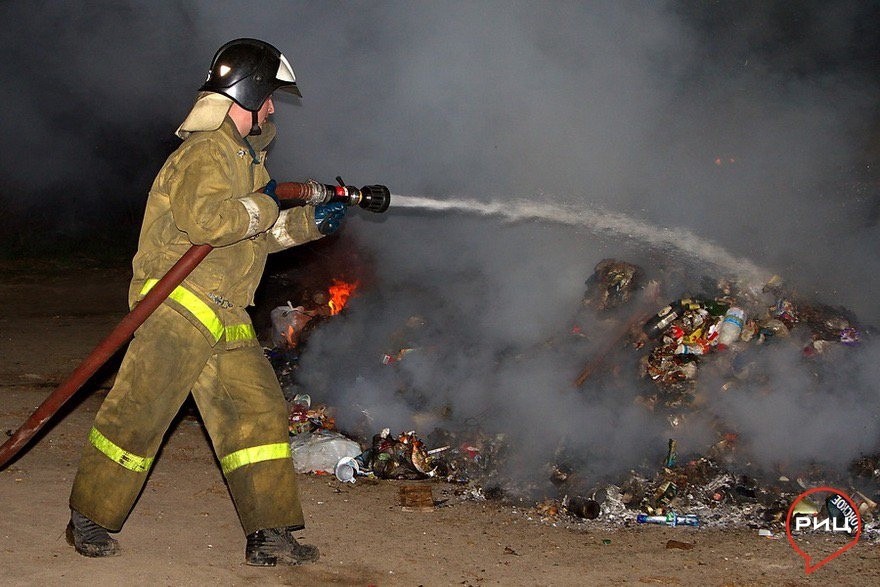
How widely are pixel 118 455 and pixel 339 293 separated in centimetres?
335

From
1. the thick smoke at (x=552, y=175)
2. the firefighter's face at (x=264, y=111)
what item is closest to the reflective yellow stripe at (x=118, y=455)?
the firefighter's face at (x=264, y=111)

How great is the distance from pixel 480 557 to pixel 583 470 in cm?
102

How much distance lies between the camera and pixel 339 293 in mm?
6473

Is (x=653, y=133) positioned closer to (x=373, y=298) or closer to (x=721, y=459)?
(x=373, y=298)

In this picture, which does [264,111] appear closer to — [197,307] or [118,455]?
[197,307]

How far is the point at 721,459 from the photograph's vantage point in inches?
179

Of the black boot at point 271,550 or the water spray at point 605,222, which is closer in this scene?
the black boot at point 271,550

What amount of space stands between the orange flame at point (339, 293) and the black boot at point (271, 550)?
9.79ft

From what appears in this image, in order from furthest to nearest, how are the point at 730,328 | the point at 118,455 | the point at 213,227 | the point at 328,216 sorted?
1. the point at 730,328
2. the point at 328,216
3. the point at 118,455
4. the point at 213,227

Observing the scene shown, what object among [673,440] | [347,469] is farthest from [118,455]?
[673,440]

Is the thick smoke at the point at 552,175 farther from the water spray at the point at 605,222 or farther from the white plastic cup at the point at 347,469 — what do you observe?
the white plastic cup at the point at 347,469

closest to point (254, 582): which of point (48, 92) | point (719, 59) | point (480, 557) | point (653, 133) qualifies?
point (480, 557)

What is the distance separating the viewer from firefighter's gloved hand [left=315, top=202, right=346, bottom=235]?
3.65m

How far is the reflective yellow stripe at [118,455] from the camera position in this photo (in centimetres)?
319
